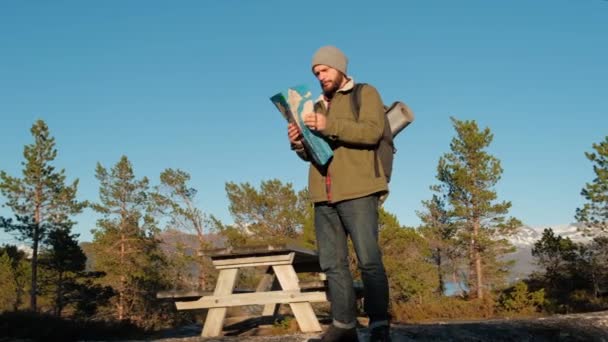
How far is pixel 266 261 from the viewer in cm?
596

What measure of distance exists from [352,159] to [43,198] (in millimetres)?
33353

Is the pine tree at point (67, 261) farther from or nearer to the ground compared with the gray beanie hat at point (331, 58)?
nearer to the ground

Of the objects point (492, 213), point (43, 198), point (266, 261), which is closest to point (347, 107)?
point (266, 261)

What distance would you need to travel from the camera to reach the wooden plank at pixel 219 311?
5.66 meters

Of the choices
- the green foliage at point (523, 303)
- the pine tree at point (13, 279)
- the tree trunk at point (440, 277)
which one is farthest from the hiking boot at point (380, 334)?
the pine tree at point (13, 279)

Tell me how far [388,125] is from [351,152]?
297 mm

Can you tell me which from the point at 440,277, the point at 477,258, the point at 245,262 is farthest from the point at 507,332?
the point at 440,277

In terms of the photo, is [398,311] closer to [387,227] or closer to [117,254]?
[387,227]

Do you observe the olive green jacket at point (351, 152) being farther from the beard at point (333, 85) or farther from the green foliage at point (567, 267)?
the green foliage at point (567, 267)

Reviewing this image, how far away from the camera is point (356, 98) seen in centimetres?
309

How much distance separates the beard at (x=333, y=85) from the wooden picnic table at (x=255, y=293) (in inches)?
113

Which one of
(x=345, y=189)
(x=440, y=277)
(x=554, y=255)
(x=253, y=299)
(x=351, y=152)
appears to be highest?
(x=351, y=152)

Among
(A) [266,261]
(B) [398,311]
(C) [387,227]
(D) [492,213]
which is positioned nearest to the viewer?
(A) [266,261]

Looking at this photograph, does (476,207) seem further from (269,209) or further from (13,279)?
(13,279)
